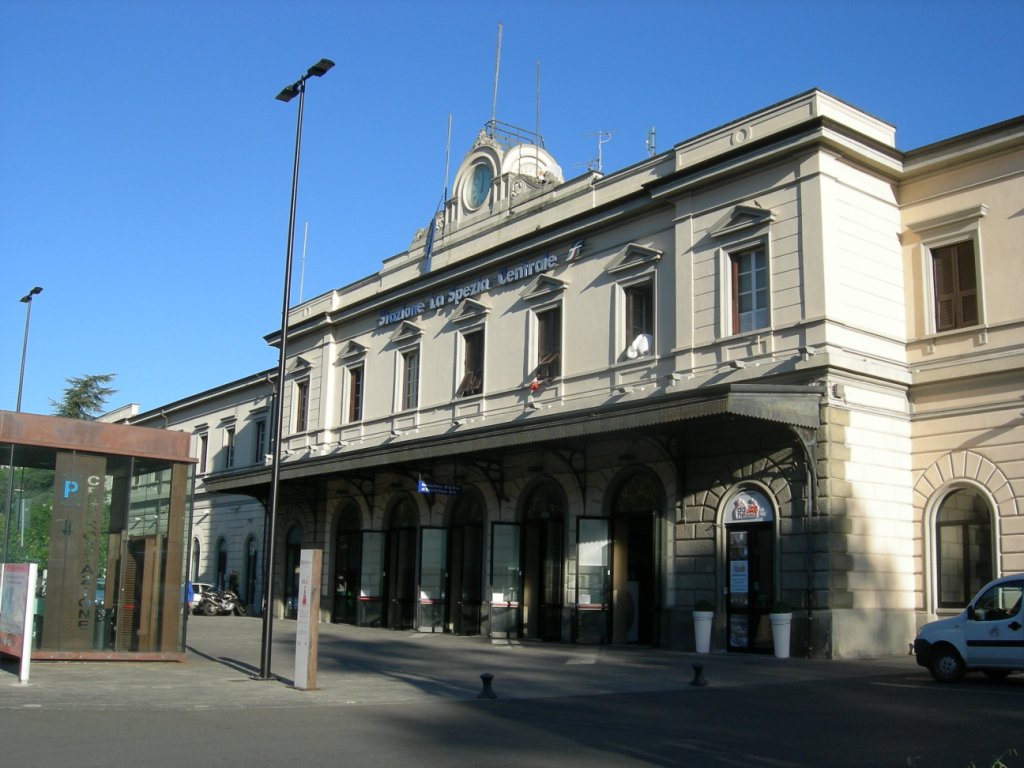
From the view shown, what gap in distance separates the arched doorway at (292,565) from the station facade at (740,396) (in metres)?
8.28

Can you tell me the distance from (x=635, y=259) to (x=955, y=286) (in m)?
7.04

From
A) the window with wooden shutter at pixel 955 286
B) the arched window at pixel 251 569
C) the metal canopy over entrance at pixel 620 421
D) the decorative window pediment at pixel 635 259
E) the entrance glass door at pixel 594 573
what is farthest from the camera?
the arched window at pixel 251 569

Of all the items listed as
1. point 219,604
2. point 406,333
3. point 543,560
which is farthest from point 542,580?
point 219,604

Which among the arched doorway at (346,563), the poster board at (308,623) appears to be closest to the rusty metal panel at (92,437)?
the poster board at (308,623)

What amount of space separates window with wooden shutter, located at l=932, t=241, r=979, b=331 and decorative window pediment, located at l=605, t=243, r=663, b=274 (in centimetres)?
596

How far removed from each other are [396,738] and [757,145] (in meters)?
15.6

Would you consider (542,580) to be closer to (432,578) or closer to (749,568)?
(432,578)

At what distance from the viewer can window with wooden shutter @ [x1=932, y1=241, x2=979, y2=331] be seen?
70.1 ft

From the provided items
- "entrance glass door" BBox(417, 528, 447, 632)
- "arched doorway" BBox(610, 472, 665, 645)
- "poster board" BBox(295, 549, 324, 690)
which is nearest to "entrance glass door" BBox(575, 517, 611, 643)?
"arched doorway" BBox(610, 472, 665, 645)

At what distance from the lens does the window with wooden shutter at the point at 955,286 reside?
21375 millimetres

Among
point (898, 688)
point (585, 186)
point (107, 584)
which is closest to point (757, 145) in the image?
point (585, 186)

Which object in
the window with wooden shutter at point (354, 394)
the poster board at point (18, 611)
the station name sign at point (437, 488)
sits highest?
the window with wooden shutter at point (354, 394)

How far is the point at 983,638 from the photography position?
15547mm

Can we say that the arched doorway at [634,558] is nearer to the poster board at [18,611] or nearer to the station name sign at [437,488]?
the station name sign at [437,488]
